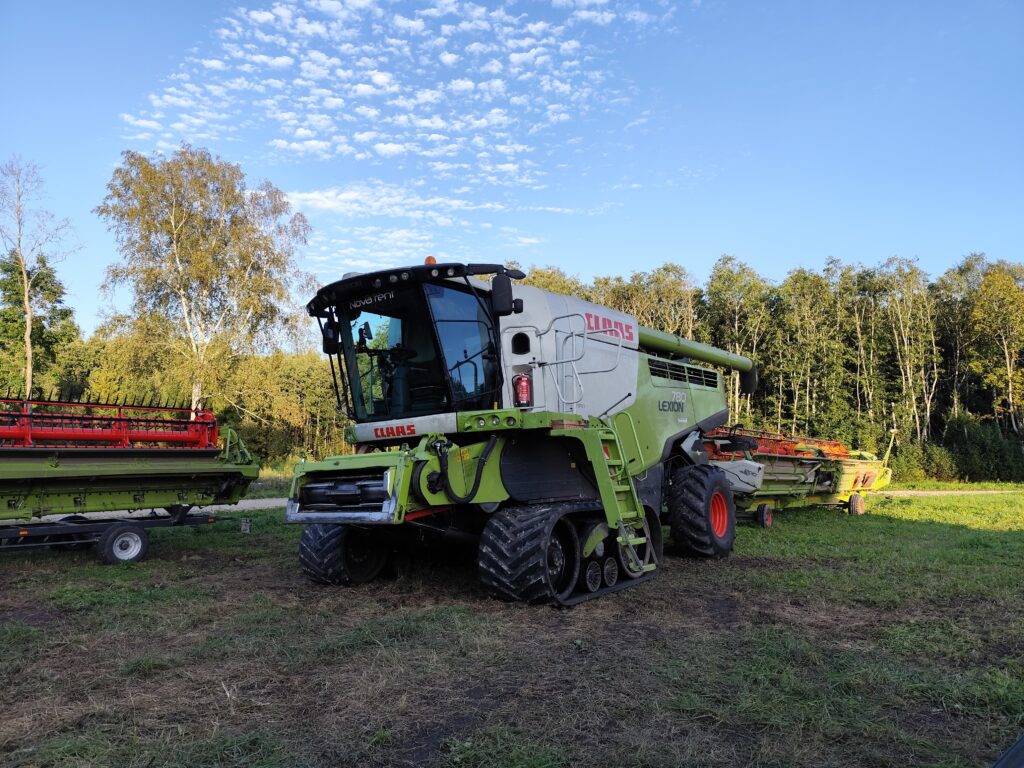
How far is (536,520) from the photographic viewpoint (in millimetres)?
5758

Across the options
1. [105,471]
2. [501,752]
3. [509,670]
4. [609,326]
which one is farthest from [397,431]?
[105,471]

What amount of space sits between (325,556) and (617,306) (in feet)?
91.8

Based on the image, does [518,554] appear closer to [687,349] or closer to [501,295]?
[501,295]

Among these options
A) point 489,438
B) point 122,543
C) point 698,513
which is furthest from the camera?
point 122,543

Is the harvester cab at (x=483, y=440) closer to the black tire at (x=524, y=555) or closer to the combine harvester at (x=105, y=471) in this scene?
the black tire at (x=524, y=555)

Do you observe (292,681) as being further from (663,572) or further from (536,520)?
(663,572)

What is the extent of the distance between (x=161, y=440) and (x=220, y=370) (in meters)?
15.9

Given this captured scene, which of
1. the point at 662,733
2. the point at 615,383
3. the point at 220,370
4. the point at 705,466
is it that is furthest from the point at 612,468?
the point at 220,370

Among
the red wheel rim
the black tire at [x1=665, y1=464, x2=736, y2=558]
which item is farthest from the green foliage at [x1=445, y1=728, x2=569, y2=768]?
the red wheel rim

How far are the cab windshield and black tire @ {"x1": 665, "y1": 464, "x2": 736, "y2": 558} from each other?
3107mm

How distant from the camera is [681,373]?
9086mm

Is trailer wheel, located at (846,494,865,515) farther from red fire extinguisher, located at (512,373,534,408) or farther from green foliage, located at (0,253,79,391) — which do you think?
green foliage, located at (0,253,79,391)

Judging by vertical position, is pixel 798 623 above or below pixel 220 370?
below

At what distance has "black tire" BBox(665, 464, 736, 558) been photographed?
27.0 ft
